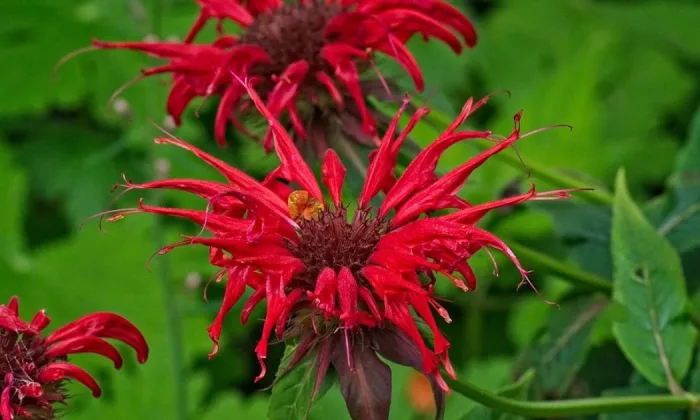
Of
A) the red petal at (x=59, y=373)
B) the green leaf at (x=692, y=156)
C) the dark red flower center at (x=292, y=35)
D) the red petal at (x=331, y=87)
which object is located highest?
the dark red flower center at (x=292, y=35)

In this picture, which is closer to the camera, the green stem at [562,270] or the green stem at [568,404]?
the green stem at [568,404]

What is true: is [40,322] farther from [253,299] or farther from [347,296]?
[347,296]

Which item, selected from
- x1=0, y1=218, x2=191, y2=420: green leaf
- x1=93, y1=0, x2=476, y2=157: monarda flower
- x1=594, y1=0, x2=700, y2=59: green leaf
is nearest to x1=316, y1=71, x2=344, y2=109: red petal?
x1=93, y1=0, x2=476, y2=157: monarda flower

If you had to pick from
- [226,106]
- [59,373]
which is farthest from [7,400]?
[226,106]

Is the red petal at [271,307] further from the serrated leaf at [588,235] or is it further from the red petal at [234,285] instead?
the serrated leaf at [588,235]

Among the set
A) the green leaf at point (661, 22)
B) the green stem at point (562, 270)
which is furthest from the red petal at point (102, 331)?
the green leaf at point (661, 22)

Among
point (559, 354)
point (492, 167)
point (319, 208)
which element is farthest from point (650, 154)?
point (319, 208)

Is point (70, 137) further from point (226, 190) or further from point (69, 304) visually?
point (226, 190)
